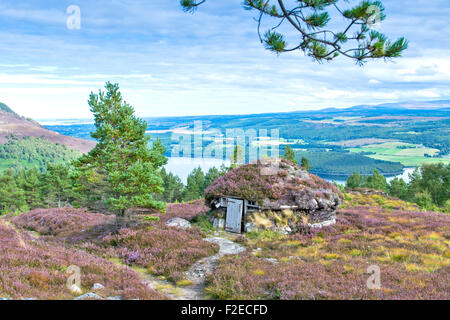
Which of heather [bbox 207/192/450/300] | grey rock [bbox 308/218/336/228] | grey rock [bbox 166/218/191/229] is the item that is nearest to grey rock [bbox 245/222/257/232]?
heather [bbox 207/192/450/300]

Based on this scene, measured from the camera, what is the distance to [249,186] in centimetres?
1950

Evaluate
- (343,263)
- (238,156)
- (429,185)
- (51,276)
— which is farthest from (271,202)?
(429,185)

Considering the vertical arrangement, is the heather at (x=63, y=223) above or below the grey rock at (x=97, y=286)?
below

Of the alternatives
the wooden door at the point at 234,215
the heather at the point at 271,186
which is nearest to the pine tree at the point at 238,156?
the heather at the point at 271,186

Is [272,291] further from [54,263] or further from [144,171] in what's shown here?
[144,171]

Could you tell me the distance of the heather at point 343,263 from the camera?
8.68 meters

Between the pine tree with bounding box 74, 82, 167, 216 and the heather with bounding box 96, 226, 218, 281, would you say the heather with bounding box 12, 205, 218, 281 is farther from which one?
the pine tree with bounding box 74, 82, 167, 216

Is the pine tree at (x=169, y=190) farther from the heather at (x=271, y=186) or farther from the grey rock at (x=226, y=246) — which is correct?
the grey rock at (x=226, y=246)

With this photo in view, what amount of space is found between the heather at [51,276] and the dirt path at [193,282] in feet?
3.47

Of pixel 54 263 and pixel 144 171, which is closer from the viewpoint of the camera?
pixel 54 263
